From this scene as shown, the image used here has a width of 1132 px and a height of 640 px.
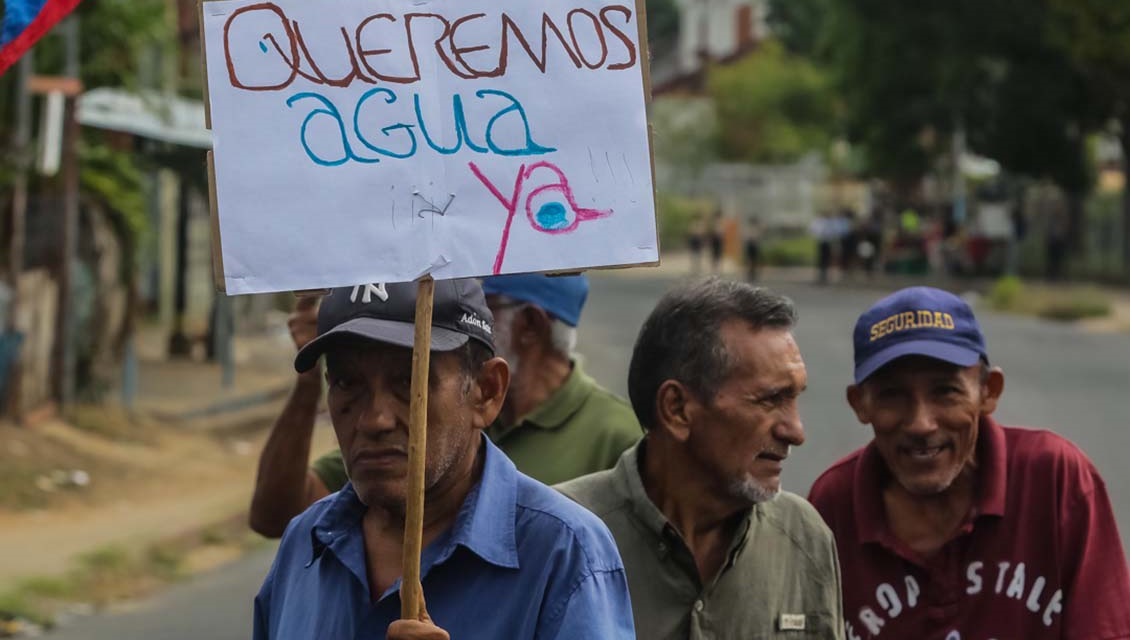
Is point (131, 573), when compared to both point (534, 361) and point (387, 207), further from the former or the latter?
point (387, 207)

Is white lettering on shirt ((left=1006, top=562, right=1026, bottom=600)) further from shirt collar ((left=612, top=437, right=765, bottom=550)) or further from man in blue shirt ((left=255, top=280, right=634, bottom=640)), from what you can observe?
man in blue shirt ((left=255, top=280, right=634, bottom=640))

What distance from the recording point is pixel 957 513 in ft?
13.3

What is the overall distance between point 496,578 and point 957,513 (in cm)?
148

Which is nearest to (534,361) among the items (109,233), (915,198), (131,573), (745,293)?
(745,293)

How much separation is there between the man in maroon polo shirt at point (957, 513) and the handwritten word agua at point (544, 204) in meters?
1.15

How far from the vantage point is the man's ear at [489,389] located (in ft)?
10.1

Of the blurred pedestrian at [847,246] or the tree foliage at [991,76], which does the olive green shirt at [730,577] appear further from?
the blurred pedestrian at [847,246]

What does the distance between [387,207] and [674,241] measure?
58.6m

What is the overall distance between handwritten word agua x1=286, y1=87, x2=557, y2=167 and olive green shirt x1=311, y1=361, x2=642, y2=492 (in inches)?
61.8

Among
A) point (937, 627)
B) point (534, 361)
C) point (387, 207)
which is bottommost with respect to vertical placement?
point (937, 627)

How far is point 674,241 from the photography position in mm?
61469

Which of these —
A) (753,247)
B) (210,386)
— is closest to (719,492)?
(210,386)

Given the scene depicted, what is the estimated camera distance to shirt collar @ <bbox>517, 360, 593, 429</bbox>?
4641mm

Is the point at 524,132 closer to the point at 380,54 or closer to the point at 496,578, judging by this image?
the point at 380,54
